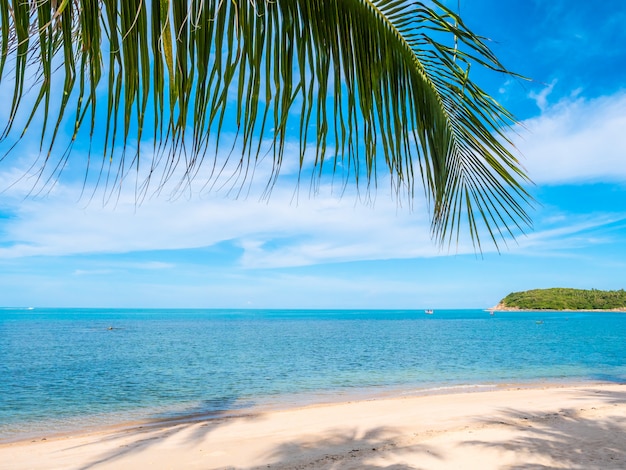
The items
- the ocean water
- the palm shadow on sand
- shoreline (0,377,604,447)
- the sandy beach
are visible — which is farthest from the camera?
the ocean water

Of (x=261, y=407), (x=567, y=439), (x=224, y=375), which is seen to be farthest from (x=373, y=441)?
(x=224, y=375)

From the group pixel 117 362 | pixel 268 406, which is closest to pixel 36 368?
pixel 117 362

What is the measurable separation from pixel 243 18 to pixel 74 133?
1.44 ft

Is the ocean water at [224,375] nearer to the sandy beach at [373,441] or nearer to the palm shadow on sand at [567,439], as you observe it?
the sandy beach at [373,441]

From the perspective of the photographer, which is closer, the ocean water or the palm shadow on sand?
the palm shadow on sand

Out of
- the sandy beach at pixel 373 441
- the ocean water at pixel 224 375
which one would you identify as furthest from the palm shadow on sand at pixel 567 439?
the ocean water at pixel 224 375

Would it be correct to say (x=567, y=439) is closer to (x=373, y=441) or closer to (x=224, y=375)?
(x=373, y=441)

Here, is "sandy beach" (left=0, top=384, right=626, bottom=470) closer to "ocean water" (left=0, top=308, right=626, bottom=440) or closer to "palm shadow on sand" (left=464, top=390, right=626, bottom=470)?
"palm shadow on sand" (left=464, top=390, right=626, bottom=470)

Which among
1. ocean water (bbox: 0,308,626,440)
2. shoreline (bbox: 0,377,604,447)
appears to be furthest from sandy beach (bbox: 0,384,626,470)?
ocean water (bbox: 0,308,626,440)

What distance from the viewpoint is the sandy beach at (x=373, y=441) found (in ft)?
28.9

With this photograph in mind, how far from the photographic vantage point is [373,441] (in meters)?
10.8

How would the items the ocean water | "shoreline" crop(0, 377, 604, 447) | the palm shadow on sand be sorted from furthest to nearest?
the ocean water
"shoreline" crop(0, 377, 604, 447)
the palm shadow on sand

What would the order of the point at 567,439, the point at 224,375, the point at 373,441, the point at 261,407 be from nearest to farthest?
the point at 567,439 → the point at 373,441 → the point at 261,407 → the point at 224,375

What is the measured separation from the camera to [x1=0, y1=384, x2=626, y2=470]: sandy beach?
882 centimetres
